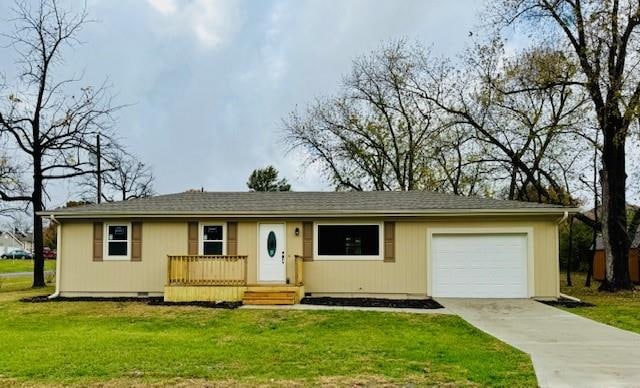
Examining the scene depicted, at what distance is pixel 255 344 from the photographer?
8.44m

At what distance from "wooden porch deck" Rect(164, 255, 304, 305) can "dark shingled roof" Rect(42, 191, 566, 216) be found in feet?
4.39

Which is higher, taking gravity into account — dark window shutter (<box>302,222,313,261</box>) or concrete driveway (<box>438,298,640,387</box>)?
dark window shutter (<box>302,222,313,261</box>)

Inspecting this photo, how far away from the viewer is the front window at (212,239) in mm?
15573

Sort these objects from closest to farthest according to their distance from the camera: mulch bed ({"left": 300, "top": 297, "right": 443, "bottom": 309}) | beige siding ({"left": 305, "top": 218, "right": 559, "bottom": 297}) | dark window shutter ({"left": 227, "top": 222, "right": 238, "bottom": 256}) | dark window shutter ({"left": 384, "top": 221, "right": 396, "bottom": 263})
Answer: mulch bed ({"left": 300, "top": 297, "right": 443, "bottom": 309}), beige siding ({"left": 305, "top": 218, "right": 559, "bottom": 297}), dark window shutter ({"left": 384, "top": 221, "right": 396, "bottom": 263}), dark window shutter ({"left": 227, "top": 222, "right": 238, "bottom": 256})

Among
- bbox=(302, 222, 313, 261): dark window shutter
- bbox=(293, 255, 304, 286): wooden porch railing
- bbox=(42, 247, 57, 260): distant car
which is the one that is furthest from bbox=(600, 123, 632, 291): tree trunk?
bbox=(42, 247, 57, 260): distant car

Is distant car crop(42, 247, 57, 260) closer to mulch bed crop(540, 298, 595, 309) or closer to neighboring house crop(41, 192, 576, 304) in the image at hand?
neighboring house crop(41, 192, 576, 304)

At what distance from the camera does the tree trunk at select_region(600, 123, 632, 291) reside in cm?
1802

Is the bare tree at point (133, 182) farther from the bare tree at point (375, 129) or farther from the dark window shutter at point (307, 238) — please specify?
the dark window shutter at point (307, 238)

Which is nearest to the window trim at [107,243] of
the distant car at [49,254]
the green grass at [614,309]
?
the green grass at [614,309]

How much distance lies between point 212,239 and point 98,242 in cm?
313

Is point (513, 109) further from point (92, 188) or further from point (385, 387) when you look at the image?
point (92, 188)

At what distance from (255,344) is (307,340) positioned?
85cm

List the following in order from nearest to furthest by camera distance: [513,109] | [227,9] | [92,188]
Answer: [227,9]
[513,109]
[92,188]

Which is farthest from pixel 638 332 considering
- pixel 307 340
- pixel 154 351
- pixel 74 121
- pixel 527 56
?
pixel 74 121
